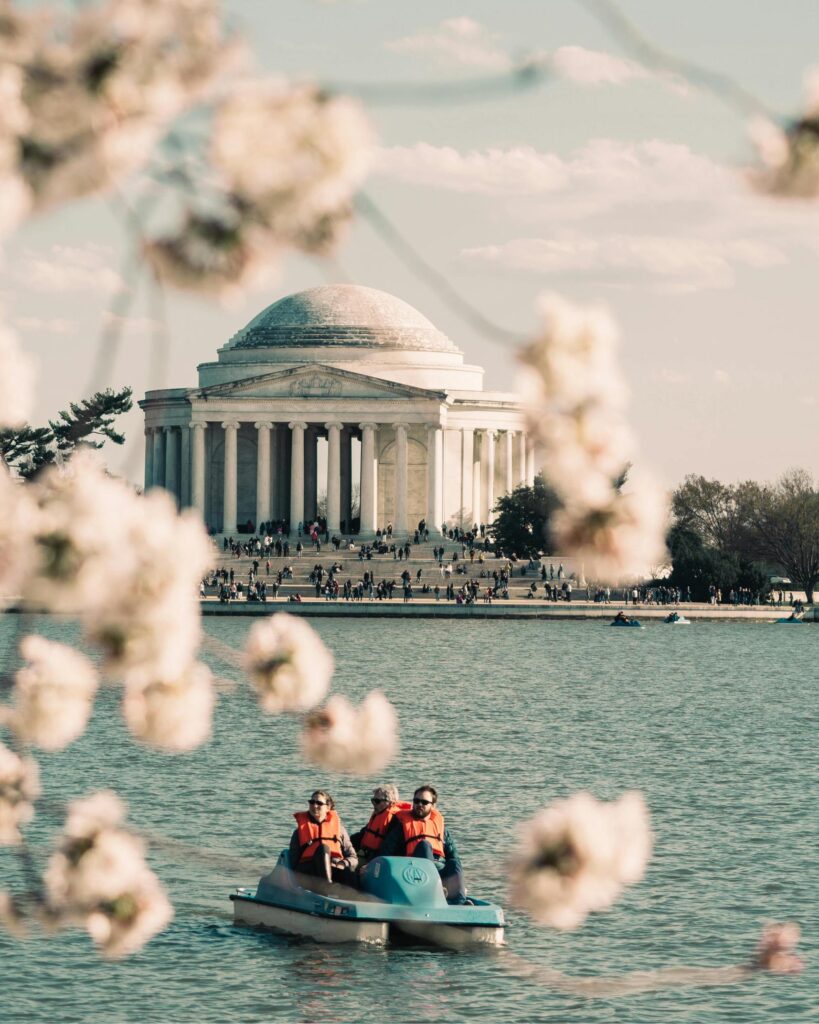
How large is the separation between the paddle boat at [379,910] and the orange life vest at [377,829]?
40cm

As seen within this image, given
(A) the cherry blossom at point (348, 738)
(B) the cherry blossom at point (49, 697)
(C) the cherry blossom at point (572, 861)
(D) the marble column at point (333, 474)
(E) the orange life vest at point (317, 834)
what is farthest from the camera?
(D) the marble column at point (333, 474)

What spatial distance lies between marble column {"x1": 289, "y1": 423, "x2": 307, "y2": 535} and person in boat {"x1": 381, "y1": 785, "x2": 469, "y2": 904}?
161808mm

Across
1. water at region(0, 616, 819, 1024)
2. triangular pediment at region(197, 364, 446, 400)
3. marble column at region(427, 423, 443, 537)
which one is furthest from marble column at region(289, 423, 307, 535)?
water at region(0, 616, 819, 1024)

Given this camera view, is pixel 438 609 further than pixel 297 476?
No

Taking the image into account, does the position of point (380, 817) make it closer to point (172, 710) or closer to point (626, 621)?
point (172, 710)

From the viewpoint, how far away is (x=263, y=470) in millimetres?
198250

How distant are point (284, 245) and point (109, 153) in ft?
1.95

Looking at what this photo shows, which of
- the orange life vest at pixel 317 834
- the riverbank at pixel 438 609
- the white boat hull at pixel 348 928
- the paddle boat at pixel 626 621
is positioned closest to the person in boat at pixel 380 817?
the orange life vest at pixel 317 834

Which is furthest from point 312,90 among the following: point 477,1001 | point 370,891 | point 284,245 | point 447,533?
point 447,533

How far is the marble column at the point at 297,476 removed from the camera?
648 feet

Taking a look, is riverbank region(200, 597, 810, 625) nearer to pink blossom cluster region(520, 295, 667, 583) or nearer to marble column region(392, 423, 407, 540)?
marble column region(392, 423, 407, 540)

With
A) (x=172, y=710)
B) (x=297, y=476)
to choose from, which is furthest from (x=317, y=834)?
A: (x=297, y=476)

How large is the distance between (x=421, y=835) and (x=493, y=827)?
16665mm

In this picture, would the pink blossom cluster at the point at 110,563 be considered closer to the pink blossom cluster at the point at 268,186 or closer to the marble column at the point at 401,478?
the pink blossom cluster at the point at 268,186
